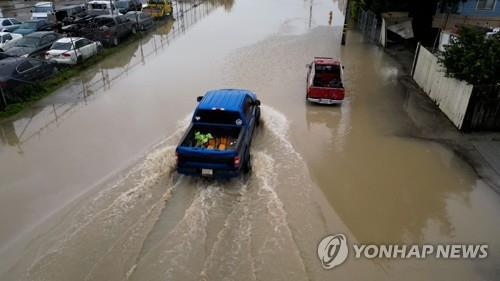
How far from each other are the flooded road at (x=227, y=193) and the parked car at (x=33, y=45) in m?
3.56

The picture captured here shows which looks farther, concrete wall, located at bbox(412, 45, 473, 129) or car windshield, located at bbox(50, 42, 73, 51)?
car windshield, located at bbox(50, 42, 73, 51)

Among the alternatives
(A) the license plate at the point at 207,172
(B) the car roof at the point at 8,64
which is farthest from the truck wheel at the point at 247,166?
(B) the car roof at the point at 8,64

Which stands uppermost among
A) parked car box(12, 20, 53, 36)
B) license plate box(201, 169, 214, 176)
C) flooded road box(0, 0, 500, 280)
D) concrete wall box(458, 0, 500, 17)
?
concrete wall box(458, 0, 500, 17)

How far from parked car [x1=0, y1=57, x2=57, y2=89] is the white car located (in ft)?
4.79

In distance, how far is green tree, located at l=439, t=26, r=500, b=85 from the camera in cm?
1199

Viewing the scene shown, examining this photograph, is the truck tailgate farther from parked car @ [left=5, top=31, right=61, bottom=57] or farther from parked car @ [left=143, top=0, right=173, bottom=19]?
parked car @ [left=143, top=0, right=173, bottom=19]

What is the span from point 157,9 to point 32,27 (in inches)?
459

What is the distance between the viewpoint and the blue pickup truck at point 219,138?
29.5 feet

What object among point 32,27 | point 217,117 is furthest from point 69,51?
point 217,117

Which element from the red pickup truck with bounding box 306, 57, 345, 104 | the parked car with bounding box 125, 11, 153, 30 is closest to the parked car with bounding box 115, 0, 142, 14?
the parked car with bounding box 125, 11, 153, 30

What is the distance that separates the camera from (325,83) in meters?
16.0

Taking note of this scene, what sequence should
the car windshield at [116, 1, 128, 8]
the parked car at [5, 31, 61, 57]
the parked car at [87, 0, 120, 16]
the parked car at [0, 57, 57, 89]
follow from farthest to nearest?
the car windshield at [116, 1, 128, 8], the parked car at [87, 0, 120, 16], the parked car at [5, 31, 61, 57], the parked car at [0, 57, 57, 89]

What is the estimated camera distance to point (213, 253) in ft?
23.6

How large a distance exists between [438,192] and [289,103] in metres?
7.23
